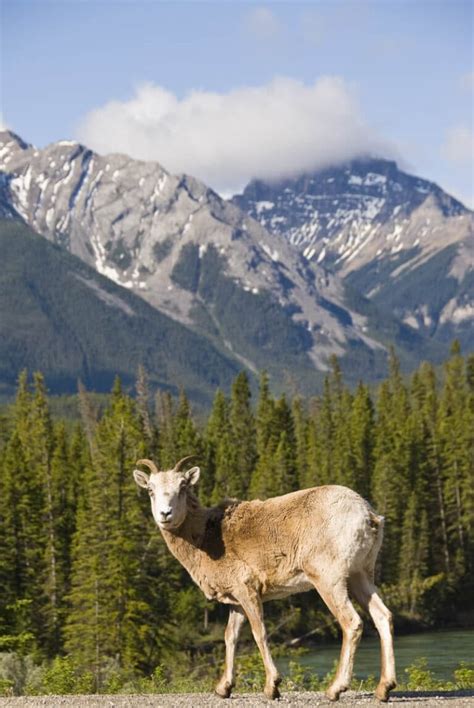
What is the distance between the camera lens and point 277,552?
16938 mm

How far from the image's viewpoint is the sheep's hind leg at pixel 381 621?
15.5 metres

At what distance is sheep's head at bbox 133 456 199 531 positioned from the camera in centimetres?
1705

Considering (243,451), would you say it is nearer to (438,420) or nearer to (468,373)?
(438,420)

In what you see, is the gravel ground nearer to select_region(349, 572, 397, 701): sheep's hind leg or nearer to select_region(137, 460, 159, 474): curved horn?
select_region(349, 572, 397, 701): sheep's hind leg

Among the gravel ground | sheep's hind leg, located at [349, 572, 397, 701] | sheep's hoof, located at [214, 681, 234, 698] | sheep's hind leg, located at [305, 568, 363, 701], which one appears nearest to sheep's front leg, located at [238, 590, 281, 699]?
the gravel ground

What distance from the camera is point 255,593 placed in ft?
55.5

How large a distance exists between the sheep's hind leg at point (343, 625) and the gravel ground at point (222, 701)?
0.24m

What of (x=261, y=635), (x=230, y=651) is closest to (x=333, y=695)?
(x=261, y=635)

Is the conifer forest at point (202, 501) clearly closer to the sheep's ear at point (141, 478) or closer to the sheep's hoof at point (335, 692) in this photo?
the sheep's ear at point (141, 478)

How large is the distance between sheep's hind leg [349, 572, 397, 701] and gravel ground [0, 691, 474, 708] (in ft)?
0.83

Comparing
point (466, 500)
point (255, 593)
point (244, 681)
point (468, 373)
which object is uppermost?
point (468, 373)

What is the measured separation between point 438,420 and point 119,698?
86119 mm

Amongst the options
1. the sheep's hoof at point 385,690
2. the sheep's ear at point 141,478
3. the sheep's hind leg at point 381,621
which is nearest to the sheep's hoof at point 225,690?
the sheep's hind leg at point 381,621

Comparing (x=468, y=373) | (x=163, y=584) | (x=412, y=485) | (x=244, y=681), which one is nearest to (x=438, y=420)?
(x=412, y=485)
